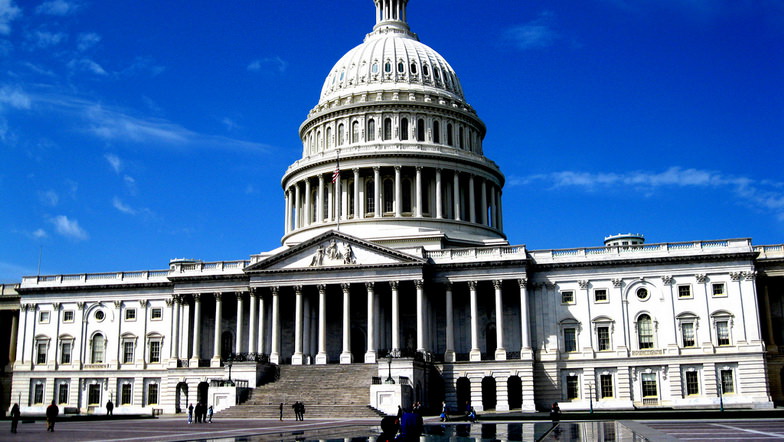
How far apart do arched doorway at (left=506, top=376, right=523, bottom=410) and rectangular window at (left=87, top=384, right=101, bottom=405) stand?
40.1m

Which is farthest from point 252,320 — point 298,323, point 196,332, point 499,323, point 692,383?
point 692,383

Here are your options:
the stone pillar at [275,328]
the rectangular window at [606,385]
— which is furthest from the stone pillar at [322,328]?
the rectangular window at [606,385]

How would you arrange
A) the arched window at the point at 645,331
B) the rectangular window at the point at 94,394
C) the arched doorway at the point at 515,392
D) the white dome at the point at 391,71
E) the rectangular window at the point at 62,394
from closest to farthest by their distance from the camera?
the arched doorway at the point at 515,392 < the arched window at the point at 645,331 < the rectangular window at the point at 94,394 < the rectangular window at the point at 62,394 < the white dome at the point at 391,71

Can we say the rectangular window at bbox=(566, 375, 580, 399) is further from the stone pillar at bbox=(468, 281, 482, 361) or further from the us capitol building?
the stone pillar at bbox=(468, 281, 482, 361)

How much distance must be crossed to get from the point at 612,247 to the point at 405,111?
29666 millimetres

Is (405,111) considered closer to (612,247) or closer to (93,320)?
(612,247)

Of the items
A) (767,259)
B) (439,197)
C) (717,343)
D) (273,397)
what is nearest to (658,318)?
(717,343)

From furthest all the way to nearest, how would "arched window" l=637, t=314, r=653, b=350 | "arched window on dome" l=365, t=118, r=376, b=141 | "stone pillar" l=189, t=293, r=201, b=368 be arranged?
1. "arched window on dome" l=365, t=118, r=376, b=141
2. "stone pillar" l=189, t=293, r=201, b=368
3. "arched window" l=637, t=314, r=653, b=350

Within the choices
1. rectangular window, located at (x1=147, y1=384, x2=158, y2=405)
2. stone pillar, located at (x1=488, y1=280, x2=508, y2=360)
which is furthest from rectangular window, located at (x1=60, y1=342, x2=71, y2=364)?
stone pillar, located at (x1=488, y1=280, x2=508, y2=360)

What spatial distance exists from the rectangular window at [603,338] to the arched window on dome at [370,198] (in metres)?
27.4

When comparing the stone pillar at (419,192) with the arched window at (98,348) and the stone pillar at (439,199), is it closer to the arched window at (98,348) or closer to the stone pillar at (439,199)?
the stone pillar at (439,199)

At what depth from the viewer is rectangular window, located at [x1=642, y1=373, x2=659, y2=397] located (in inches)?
2803

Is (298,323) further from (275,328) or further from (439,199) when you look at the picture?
(439,199)

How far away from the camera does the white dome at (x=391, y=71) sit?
318 feet
